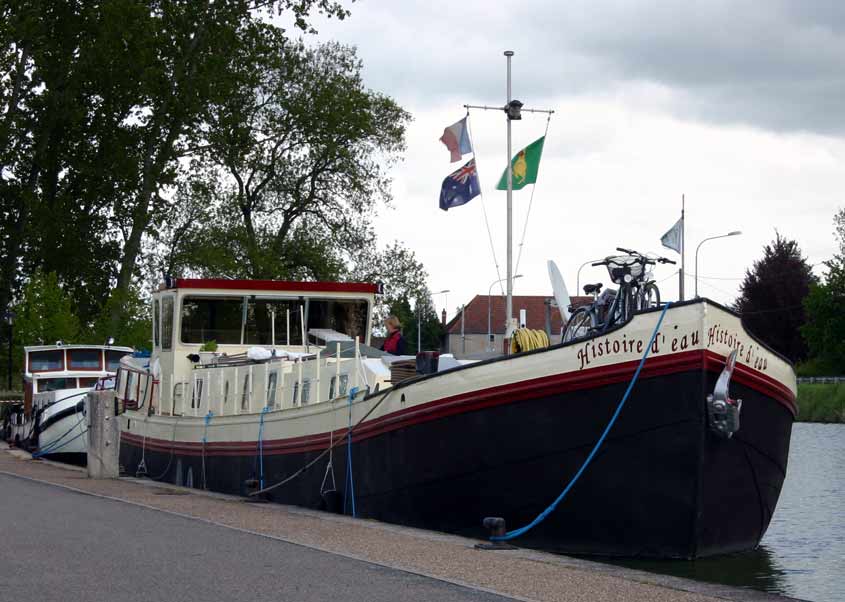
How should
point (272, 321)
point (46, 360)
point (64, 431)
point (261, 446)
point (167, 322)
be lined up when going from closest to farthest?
point (261, 446) → point (272, 321) → point (167, 322) → point (64, 431) → point (46, 360)

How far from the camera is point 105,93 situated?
3934 cm

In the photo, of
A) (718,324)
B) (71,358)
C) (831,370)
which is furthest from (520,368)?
(831,370)

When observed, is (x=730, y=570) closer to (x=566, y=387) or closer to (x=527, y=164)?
(x=566, y=387)

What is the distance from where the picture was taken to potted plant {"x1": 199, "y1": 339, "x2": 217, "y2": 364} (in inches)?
820

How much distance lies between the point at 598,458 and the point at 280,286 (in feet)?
29.9

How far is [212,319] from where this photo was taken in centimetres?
2109

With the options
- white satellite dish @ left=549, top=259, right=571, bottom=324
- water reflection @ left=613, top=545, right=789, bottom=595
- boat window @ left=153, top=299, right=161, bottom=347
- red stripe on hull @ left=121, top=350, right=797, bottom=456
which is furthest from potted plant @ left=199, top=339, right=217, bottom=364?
water reflection @ left=613, top=545, right=789, bottom=595

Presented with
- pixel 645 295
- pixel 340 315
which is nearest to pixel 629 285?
pixel 645 295

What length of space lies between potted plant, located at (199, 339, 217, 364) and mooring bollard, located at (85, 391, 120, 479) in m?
1.59

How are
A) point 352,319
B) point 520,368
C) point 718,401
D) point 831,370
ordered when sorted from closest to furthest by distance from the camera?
1. point 718,401
2. point 520,368
3. point 352,319
4. point 831,370

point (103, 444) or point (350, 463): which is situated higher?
point (350, 463)

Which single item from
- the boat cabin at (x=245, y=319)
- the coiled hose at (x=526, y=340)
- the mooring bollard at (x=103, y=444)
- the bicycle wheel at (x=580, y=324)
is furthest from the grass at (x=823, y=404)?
the bicycle wheel at (x=580, y=324)

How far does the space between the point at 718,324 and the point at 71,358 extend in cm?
2247

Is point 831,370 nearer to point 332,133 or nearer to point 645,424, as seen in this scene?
point 332,133
